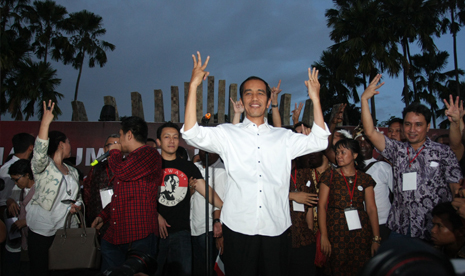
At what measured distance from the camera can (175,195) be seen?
331cm

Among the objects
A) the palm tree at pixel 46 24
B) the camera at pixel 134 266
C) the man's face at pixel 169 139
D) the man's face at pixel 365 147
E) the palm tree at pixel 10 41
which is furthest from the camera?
the palm tree at pixel 46 24

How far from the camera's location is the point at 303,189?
327 centimetres

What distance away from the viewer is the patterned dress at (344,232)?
2994mm

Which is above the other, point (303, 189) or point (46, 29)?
point (46, 29)

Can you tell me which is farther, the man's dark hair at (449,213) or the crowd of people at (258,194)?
the man's dark hair at (449,213)

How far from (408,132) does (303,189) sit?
1.19 metres

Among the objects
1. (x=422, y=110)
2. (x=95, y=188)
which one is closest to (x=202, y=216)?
(x=95, y=188)

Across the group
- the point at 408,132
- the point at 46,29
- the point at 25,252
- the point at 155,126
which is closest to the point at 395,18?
the point at 155,126

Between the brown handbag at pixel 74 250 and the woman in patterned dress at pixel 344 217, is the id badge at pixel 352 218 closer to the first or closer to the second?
the woman in patterned dress at pixel 344 217

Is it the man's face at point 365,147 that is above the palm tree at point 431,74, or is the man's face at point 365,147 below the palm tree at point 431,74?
below

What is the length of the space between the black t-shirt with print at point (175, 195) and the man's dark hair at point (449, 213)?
2313 millimetres

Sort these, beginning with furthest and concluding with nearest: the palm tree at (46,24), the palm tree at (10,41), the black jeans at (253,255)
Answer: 1. the palm tree at (46,24)
2. the palm tree at (10,41)
3. the black jeans at (253,255)

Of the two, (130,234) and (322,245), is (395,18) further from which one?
(130,234)

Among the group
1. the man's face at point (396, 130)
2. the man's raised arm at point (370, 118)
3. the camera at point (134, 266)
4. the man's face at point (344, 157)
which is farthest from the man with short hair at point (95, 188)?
the man's face at point (396, 130)
